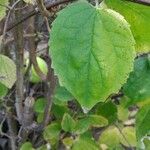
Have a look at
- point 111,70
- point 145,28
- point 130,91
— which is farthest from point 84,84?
point 130,91

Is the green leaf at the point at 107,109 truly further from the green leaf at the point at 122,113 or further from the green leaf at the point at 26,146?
the green leaf at the point at 26,146

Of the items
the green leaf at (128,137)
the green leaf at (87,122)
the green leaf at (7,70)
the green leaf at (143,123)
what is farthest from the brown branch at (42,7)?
the green leaf at (128,137)

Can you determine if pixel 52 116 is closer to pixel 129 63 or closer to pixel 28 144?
pixel 28 144

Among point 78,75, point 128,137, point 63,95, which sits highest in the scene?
point 78,75

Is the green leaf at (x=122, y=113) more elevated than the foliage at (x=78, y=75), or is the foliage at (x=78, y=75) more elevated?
the foliage at (x=78, y=75)

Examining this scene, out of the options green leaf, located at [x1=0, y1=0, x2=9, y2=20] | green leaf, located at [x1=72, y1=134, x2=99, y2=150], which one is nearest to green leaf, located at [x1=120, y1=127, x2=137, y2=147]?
green leaf, located at [x1=72, y1=134, x2=99, y2=150]

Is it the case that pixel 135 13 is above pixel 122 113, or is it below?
above

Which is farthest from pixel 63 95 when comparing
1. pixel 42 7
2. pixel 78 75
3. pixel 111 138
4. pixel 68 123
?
pixel 78 75

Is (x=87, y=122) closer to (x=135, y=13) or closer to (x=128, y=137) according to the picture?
(x=128, y=137)
